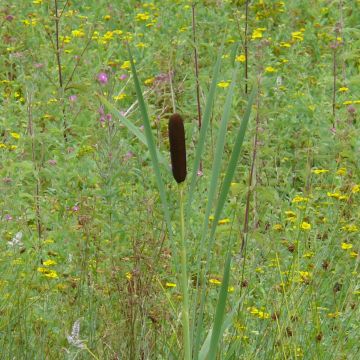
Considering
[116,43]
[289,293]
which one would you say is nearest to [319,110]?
[116,43]

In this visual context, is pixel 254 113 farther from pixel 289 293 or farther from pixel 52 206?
→ pixel 289 293

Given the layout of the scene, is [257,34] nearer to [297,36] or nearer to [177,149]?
[297,36]

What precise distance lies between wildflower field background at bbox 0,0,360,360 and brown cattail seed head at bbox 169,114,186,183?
0.09 feet

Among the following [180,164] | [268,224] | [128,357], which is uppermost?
[180,164]

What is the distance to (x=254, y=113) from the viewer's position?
475 centimetres

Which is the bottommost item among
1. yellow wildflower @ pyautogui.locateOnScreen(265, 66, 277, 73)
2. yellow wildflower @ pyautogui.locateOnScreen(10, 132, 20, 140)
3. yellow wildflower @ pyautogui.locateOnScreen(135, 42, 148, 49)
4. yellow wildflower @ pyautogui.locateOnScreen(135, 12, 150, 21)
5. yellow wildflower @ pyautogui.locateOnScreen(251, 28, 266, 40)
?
yellow wildflower @ pyautogui.locateOnScreen(10, 132, 20, 140)

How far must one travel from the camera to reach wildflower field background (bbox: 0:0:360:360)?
111 inches

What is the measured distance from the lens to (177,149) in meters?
1.62

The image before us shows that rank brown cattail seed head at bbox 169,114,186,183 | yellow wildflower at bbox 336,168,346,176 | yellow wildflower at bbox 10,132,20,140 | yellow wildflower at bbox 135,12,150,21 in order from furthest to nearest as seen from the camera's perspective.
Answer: yellow wildflower at bbox 135,12,150,21 < yellow wildflower at bbox 10,132,20,140 < yellow wildflower at bbox 336,168,346,176 < brown cattail seed head at bbox 169,114,186,183

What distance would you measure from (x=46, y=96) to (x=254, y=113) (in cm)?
169

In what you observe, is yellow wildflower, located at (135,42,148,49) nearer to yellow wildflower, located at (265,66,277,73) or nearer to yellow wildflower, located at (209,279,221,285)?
yellow wildflower, located at (265,66,277,73)

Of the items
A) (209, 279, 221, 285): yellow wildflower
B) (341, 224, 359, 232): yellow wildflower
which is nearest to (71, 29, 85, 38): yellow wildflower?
(341, 224, 359, 232): yellow wildflower

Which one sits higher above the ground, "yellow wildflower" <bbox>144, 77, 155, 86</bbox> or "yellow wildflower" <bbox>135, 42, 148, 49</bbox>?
"yellow wildflower" <bbox>135, 42, 148, 49</bbox>

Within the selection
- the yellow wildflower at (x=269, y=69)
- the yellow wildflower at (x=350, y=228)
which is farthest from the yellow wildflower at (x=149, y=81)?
the yellow wildflower at (x=350, y=228)
